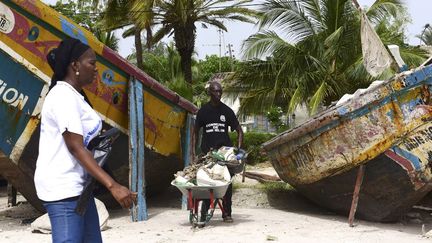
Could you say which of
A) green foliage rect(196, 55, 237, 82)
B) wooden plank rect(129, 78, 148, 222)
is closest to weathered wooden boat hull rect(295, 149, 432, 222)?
wooden plank rect(129, 78, 148, 222)

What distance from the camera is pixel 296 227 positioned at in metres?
5.78

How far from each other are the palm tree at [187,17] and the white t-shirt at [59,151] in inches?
514

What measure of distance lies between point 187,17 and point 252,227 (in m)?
10.7

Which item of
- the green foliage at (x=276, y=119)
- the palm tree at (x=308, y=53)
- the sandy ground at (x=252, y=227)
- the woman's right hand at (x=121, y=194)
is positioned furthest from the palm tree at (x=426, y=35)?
the woman's right hand at (x=121, y=194)

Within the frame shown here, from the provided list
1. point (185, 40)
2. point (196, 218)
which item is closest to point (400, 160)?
point (196, 218)

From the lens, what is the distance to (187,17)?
1551 centimetres

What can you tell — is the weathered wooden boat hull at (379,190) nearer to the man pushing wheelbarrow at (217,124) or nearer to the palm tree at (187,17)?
the man pushing wheelbarrow at (217,124)

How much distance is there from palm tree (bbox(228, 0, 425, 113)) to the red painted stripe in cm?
743

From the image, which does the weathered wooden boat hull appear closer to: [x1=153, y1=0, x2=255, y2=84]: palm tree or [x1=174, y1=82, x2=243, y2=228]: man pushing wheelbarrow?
[x1=174, y1=82, x2=243, y2=228]: man pushing wheelbarrow

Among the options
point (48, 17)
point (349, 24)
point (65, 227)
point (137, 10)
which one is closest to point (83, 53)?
point (65, 227)

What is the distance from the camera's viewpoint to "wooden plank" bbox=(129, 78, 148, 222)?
6.53 metres

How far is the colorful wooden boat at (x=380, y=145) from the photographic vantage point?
18.5ft

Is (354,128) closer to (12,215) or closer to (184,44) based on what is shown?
(12,215)

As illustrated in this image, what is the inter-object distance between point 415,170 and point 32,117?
4.18 meters
